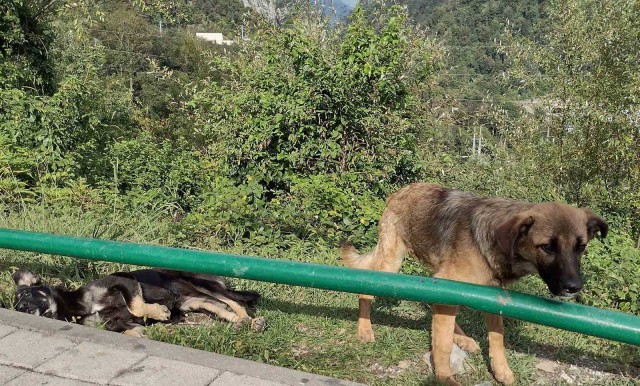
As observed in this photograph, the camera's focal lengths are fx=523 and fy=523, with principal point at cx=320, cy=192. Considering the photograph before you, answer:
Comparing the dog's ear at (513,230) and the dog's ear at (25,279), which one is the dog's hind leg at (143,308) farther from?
the dog's ear at (513,230)

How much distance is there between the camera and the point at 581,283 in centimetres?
257

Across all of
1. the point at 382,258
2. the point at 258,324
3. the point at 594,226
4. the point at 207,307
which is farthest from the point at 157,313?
the point at 594,226

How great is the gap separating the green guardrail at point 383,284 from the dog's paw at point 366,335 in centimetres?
150

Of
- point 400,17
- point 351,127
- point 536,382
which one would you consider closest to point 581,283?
point 536,382

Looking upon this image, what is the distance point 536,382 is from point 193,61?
38.3 meters

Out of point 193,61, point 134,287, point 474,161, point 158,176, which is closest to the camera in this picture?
point 134,287

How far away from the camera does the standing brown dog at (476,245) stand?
8.93ft

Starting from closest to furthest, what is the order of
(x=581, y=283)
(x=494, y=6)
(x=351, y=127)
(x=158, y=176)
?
(x=581, y=283) → (x=351, y=127) → (x=158, y=176) → (x=494, y=6)

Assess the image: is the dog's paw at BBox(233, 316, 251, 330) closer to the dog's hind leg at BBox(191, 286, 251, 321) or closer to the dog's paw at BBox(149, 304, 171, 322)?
the dog's hind leg at BBox(191, 286, 251, 321)

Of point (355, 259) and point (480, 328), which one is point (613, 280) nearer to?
point (480, 328)

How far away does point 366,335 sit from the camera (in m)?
3.89

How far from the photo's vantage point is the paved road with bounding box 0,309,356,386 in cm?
259

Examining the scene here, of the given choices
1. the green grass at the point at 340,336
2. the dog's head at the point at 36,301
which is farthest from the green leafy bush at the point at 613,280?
the dog's head at the point at 36,301

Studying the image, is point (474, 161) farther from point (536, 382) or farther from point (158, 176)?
point (536, 382)
